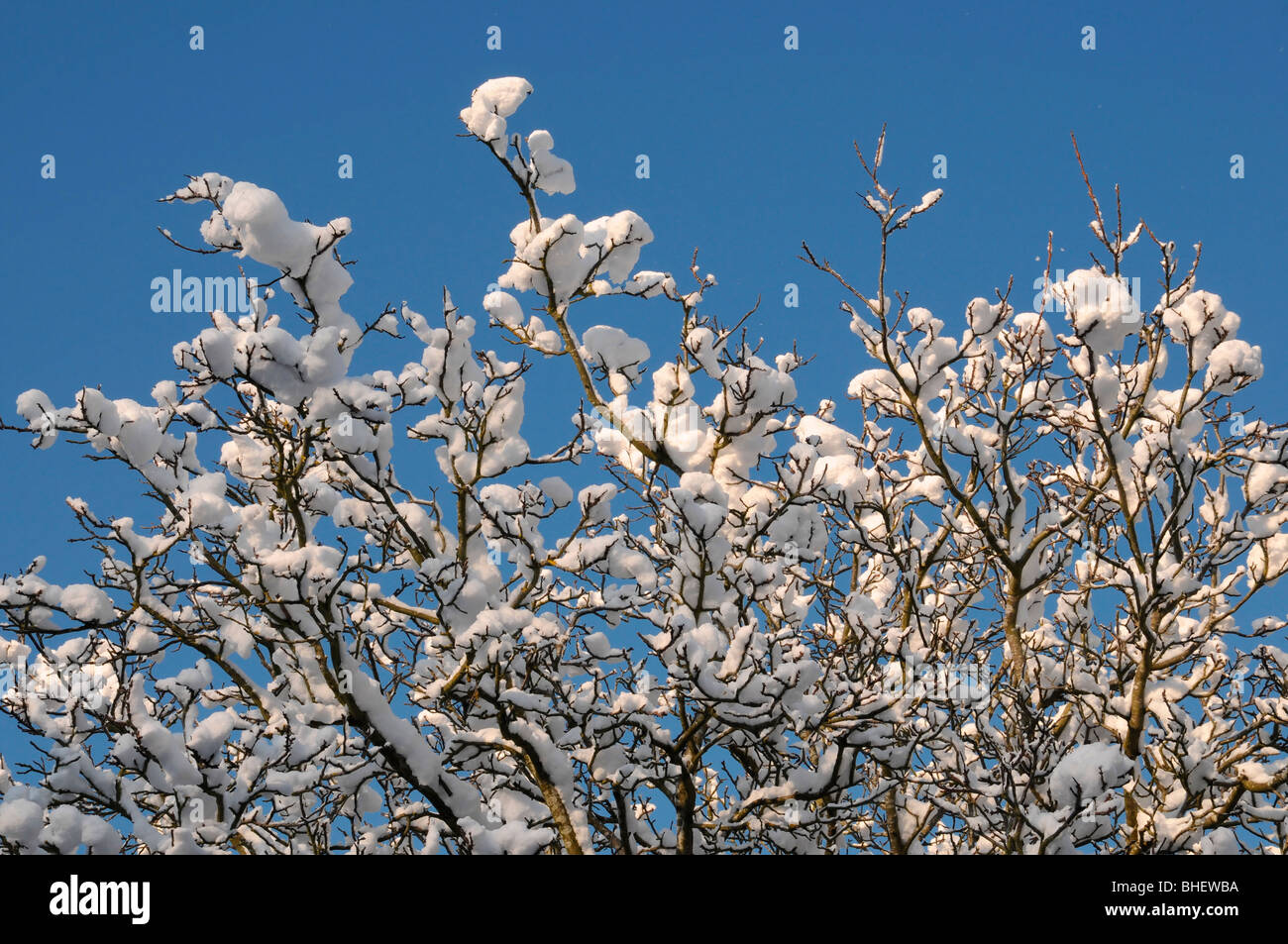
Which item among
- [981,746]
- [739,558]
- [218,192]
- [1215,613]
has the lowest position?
[981,746]

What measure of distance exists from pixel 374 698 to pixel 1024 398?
4.33m

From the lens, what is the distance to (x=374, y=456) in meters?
5.52

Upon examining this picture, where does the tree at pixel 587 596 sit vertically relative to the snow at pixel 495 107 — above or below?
below

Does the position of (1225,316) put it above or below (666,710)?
above

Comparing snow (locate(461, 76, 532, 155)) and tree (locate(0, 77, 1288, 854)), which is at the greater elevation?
snow (locate(461, 76, 532, 155))

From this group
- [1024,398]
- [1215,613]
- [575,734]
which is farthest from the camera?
[1024,398]

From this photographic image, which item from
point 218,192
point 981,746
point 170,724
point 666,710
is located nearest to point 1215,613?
point 981,746

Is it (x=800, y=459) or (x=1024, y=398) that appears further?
(x=1024, y=398)
